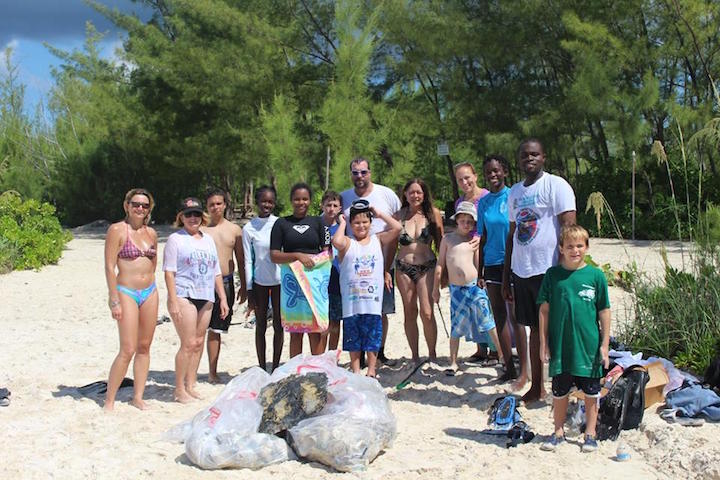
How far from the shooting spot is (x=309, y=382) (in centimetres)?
440

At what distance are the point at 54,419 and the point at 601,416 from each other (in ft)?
11.7

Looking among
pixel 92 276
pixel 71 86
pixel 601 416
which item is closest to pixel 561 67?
pixel 92 276

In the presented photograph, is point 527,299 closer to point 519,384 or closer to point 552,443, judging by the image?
point 519,384

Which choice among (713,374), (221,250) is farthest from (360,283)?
(713,374)

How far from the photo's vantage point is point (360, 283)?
212 inches

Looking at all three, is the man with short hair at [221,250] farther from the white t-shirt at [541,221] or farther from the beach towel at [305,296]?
the white t-shirt at [541,221]

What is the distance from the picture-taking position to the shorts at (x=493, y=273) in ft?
17.9

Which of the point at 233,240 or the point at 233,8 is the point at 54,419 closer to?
the point at 233,240

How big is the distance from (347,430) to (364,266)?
157cm

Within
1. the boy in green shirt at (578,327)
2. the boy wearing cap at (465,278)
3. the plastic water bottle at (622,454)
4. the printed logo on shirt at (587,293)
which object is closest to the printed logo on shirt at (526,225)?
the boy in green shirt at (578,327)

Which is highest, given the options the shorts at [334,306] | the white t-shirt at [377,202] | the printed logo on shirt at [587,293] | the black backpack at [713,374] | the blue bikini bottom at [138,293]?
the white t-shirt at [377,202]

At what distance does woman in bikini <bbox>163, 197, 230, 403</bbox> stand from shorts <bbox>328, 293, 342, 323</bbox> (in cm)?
87

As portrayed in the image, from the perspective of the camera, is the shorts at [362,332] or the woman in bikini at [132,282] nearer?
the woman in bikini at [132,282]

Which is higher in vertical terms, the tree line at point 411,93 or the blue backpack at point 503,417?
the tree line at point 411,93
